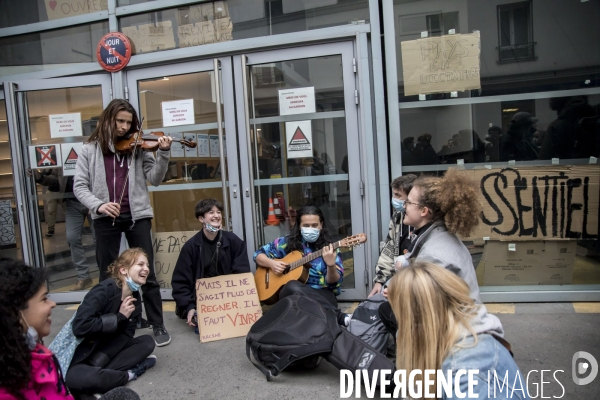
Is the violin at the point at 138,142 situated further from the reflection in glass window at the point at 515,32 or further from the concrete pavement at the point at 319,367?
the reflection in glass window at the point at 515,32

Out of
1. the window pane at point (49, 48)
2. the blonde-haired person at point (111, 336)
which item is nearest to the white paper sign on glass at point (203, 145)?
the window pane at point (49, 48)

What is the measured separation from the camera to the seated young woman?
5.68 feet

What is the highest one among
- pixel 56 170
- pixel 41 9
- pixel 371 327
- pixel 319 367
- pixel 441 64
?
pixel 41 9

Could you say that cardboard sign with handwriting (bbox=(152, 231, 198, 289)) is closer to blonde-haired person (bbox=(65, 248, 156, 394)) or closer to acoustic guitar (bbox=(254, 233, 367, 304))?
acoustic guitar (bbox=(254, 233, 367, 304))

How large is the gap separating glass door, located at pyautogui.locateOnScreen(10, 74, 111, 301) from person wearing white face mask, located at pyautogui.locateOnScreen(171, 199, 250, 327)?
5.07 feet

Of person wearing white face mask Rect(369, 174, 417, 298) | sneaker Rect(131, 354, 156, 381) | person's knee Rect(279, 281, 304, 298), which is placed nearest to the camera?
sneaker Rect(131, 354, 156, 381)

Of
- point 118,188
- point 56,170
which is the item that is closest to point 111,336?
point 118,188

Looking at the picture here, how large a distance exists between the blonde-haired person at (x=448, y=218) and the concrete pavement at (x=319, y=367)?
104cm

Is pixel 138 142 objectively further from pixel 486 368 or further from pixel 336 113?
pixel 486 368

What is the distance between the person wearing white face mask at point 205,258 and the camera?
422 cm

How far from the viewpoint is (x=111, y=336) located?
10.8 feet

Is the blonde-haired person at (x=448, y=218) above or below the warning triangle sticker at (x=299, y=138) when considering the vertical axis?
below

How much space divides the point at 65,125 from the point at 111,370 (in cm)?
308

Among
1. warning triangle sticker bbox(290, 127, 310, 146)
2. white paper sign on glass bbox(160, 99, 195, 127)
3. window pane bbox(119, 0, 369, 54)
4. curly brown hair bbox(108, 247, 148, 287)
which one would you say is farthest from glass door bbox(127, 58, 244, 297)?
curly brown hair bbox(108, 247, 148, 287)
